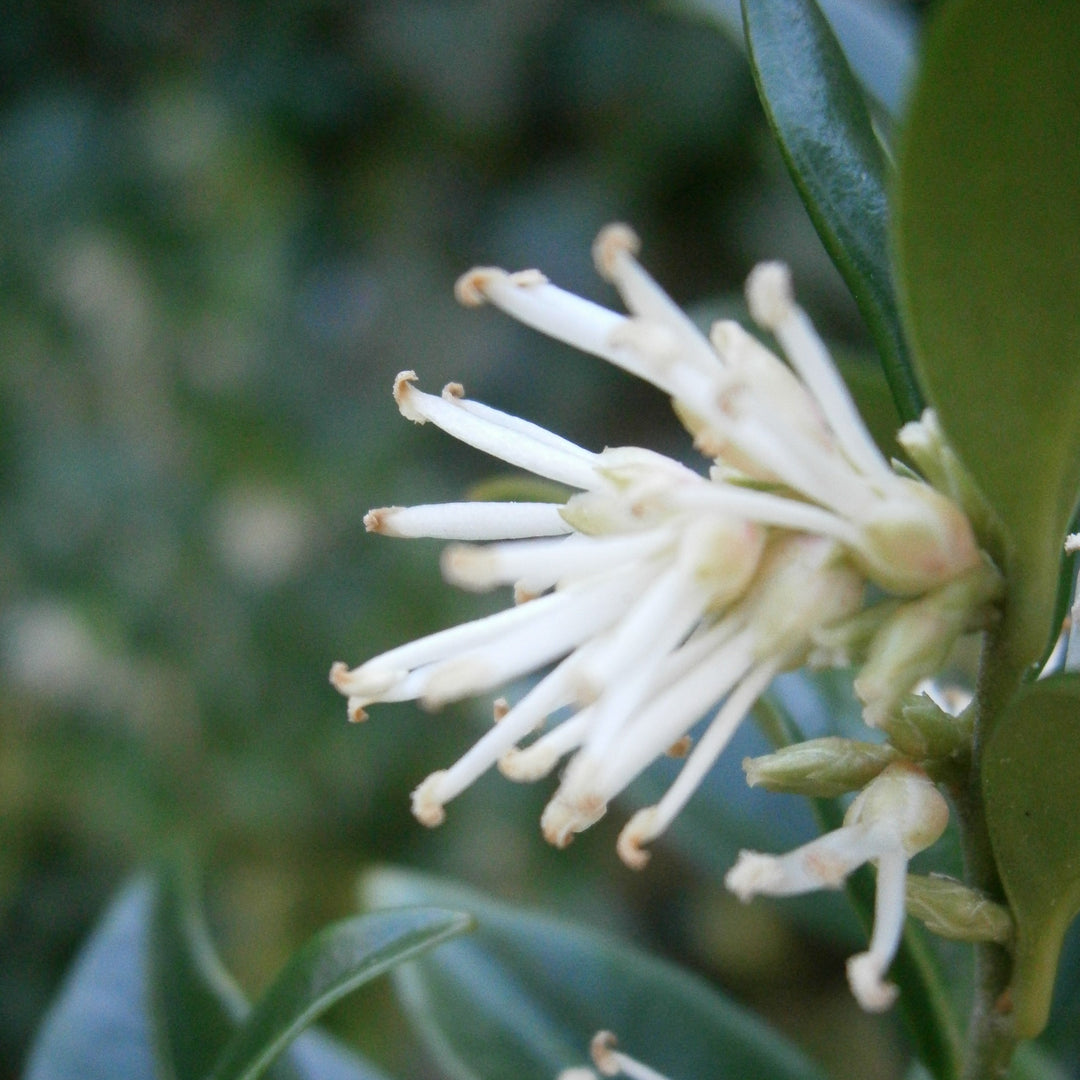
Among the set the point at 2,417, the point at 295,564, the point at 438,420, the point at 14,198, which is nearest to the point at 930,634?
the point at 438,420

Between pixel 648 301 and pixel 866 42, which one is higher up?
pixel 866 42

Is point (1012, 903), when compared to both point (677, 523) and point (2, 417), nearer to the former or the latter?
point (677, 523)

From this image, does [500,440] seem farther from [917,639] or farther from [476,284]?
[917,639]

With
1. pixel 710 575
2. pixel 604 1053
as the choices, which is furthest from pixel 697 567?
pixel 604 1053

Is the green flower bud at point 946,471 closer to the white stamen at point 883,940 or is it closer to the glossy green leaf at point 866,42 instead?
the white stamen at point 883,940

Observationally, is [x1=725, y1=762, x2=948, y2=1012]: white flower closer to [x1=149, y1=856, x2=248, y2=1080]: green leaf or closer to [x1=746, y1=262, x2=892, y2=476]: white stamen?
[x1=746, y1=262, x2=892, y2=476]: white stamen

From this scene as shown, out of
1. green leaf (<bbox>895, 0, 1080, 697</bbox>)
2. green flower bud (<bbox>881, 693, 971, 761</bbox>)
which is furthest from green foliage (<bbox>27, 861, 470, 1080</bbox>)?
green leaf (<bbox>895, 0, 1080, 697</bbox>)

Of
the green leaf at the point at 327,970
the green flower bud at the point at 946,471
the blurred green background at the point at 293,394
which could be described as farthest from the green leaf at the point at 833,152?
the blurred green background at the point at 293,394
